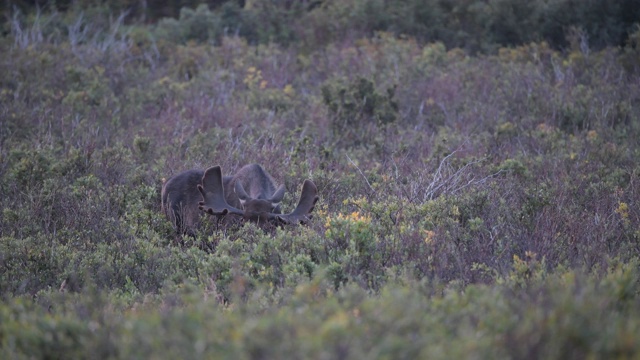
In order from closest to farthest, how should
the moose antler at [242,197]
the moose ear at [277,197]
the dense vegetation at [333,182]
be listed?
the dense vegetation at [333,182]
the moose antler at [242,197]
the moose ear at [277,197]

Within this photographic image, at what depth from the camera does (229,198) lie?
8.73m

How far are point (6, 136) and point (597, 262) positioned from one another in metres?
8.26

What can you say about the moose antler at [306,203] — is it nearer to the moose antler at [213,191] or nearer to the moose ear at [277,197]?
the moose ear at [277,197]

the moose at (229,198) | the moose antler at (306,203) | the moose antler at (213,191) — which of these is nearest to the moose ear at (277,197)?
the moose at (229,198)

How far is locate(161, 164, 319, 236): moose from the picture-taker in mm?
7886

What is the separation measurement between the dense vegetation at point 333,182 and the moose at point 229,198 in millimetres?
250

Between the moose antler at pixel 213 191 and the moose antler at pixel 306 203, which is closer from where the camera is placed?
the moose antler at pixel 306 203

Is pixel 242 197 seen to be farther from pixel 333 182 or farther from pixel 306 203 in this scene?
pixel 333 182

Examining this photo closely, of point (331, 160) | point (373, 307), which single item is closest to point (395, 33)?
point (331, 160)

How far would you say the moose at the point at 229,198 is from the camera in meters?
7.89

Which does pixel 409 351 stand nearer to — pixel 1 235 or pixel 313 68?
pixel 1 235

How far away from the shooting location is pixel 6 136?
424 inches

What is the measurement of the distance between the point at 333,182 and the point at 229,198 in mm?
1267

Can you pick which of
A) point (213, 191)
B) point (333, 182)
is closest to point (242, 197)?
point (213, 191)
